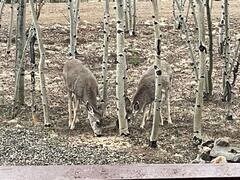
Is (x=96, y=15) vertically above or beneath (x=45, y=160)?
above

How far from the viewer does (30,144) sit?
756cm

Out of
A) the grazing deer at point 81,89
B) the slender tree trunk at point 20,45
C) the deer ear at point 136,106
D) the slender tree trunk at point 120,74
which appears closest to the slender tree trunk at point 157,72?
the slender tree trunk at point 120,74

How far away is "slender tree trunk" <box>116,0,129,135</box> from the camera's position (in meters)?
7.62

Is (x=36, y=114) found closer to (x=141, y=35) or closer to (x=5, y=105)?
(x=5, y=105)

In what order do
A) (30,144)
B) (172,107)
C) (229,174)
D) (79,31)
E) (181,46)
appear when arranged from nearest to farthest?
(229,174) < (30,144) < (172,107) < (181,46) < (79,31)

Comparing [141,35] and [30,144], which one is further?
[141,35]

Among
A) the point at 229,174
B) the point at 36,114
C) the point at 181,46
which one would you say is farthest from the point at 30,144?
the point at 181,46

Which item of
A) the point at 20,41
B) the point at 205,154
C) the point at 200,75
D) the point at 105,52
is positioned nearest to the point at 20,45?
the point at 20,41

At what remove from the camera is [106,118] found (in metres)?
9.00

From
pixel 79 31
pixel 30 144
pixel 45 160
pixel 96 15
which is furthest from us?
pixel 96 15

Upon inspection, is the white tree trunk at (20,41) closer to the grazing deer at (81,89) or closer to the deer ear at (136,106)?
the grazing deer at (81,89)

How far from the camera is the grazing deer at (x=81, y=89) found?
8.48 m

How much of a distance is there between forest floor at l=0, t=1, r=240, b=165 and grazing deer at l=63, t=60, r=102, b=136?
25cm

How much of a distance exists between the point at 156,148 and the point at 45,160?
1553 millimetres
